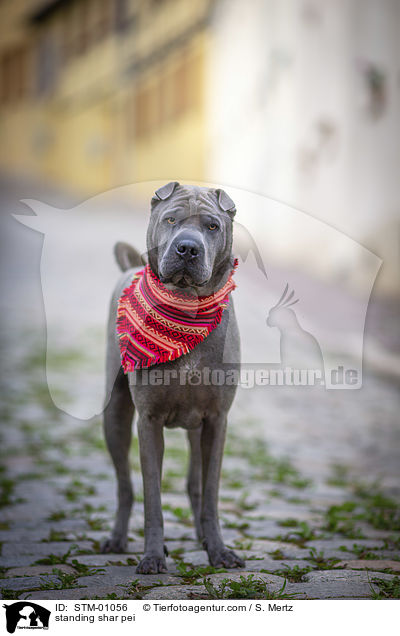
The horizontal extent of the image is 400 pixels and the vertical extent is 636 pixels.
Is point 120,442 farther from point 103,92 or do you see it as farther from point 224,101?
point 103,92

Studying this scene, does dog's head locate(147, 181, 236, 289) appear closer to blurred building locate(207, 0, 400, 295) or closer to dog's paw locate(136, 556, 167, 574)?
dog's paw locate(136, 556, 167, 574)

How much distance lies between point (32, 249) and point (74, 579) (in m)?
7.74

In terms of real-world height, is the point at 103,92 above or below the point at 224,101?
above

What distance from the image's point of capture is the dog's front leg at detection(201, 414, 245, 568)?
2.37 meters

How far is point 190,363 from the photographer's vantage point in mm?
2279

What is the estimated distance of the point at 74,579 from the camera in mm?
2279

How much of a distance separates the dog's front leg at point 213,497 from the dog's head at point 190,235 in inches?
19.2
